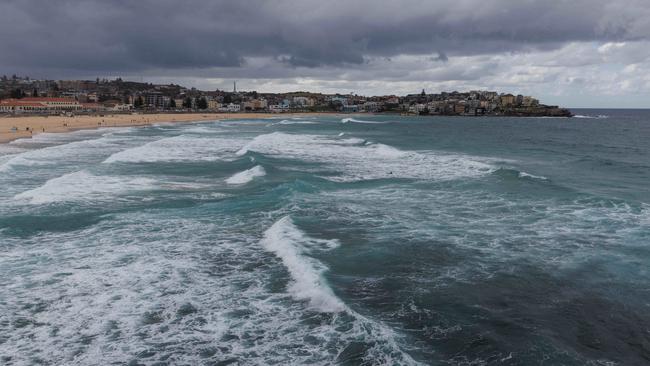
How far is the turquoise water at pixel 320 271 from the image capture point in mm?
10008

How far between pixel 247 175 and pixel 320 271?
1694 cm

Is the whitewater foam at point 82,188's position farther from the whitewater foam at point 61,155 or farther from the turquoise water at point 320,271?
the whitewater foam at point 61,155

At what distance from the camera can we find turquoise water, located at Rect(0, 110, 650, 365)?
1001 cm

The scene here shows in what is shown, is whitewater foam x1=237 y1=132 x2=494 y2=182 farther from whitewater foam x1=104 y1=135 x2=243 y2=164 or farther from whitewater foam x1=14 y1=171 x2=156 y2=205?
whitewater foam x1=14 y1=171 x2=156 y2=205

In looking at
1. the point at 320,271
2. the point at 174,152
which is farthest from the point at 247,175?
the point at 320,271

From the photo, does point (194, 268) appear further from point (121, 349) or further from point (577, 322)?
point (577, 322)

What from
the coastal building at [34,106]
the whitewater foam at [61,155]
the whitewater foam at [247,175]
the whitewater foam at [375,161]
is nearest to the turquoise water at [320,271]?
the whitewater foam at [247,175]

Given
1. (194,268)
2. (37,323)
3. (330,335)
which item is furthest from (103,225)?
(330,335)

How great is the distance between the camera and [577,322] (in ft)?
36.4

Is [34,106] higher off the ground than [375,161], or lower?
higher

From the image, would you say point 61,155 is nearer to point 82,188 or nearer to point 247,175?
point 82,188

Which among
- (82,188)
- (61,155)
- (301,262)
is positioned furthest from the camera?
(61,155)

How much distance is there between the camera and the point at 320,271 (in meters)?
13.8

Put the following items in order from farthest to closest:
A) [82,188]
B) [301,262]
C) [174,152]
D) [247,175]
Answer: [174,152]
[247,175]
[82,188]
[301,262]
